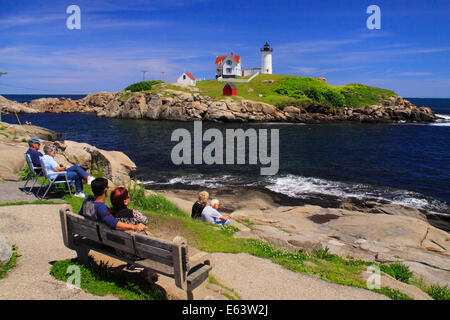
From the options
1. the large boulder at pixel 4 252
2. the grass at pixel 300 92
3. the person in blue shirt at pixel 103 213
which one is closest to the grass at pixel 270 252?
the person in blue shirt at pixel 103 213

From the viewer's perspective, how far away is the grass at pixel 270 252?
660 cm

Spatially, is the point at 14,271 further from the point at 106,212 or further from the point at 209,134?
the point at 209,134

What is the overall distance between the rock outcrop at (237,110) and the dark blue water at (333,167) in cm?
A: 1821

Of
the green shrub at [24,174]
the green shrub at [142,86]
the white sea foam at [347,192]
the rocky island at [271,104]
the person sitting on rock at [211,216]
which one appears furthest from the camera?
the green shrub at [142,86]

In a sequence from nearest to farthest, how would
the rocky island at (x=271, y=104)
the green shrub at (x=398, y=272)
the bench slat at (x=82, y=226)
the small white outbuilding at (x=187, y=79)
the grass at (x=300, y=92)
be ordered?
the bench slat at (x=82, y=226) → the green shrub at (x=398, y=272) → the rocky island at (x=271, y=104) → the grass at (x=300, y=92) → the small white outbuilding at (x=187, y=79)

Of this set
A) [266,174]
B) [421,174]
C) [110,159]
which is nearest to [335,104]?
[421,174]

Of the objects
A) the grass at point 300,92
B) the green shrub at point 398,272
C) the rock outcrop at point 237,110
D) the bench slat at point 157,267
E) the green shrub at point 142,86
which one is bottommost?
the green shrub at point 398,272

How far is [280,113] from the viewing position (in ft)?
228

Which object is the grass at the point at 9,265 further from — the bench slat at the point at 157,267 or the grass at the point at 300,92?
the grass at the point at 300,92

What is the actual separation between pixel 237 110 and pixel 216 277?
6327 cm

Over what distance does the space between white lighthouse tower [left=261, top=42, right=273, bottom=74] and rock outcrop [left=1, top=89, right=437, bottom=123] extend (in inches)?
1397

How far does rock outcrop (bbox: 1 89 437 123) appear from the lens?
2687 inches

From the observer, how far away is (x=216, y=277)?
6.25 metres

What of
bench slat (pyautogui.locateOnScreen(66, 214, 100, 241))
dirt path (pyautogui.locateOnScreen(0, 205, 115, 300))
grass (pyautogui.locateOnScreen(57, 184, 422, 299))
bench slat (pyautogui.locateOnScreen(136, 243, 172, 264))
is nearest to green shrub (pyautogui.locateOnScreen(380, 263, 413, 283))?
grass (pyautogui.locateOnScreen(57, 184, 422, 299))
